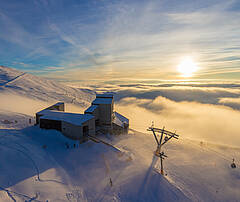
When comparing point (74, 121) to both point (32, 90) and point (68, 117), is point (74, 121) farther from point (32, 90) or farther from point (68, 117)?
point (32, 90)

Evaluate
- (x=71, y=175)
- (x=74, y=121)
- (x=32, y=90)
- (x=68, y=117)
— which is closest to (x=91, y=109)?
(x=68, y=117)

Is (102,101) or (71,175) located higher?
(102,101)

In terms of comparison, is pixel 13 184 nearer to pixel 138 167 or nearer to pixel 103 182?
pixel 103 182

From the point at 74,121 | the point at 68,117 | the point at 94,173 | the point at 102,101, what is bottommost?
the point at 94,173

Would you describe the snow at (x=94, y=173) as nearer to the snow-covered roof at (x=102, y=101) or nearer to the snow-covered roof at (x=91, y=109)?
the snow-covered roof at (x=91, y=109)

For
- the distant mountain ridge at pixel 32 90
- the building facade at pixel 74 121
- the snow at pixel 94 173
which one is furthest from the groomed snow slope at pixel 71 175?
the distant mountain ridge at pixel 32 90

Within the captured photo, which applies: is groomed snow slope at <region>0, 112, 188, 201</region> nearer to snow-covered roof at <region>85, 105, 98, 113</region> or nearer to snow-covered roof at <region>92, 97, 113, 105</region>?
snow-covered roof at <region>85, 105, 98, 113</region>

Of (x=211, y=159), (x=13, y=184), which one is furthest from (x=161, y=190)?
(x=211, y=159)

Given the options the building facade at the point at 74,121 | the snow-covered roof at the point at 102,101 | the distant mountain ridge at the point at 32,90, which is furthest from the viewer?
the distant mountain ridge at the point at 32,90

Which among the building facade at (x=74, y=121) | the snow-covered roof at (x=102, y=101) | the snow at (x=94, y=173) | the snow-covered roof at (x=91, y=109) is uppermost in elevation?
the snow-covered roof at (x=102, y=101)

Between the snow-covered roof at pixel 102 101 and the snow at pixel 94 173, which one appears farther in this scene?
the snow-covered roof at pixel 102 101

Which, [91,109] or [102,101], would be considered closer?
[91,109]

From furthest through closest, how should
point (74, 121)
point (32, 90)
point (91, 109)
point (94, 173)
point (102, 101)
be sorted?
point (32, 90)
point (102, 101)
point (91, 109)
point (74, 121)
point (94, 173)

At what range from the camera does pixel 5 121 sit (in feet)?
87.8
